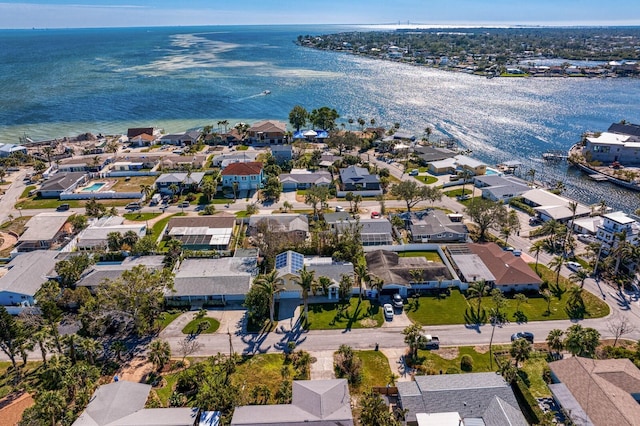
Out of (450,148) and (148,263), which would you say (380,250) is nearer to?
(148,263)

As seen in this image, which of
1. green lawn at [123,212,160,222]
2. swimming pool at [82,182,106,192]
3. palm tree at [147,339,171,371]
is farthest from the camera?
swimming pool at [82,182,106,192]

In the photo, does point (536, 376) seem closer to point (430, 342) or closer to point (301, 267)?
point (430, 342)

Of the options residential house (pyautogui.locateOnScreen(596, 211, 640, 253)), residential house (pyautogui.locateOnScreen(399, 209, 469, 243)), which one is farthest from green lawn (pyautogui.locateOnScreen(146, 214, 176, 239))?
residential house (pyautogui.locateOnScreen(596, 211, 640, 253))

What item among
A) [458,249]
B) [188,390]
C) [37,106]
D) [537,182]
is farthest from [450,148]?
[37,106]

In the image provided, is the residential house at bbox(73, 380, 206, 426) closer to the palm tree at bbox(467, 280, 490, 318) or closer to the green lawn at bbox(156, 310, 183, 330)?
the green lawn at bbox(156, 310, 183, 330)

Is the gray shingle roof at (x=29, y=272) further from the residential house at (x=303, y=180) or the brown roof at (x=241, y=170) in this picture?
the residential house at (x=303, y=180)
